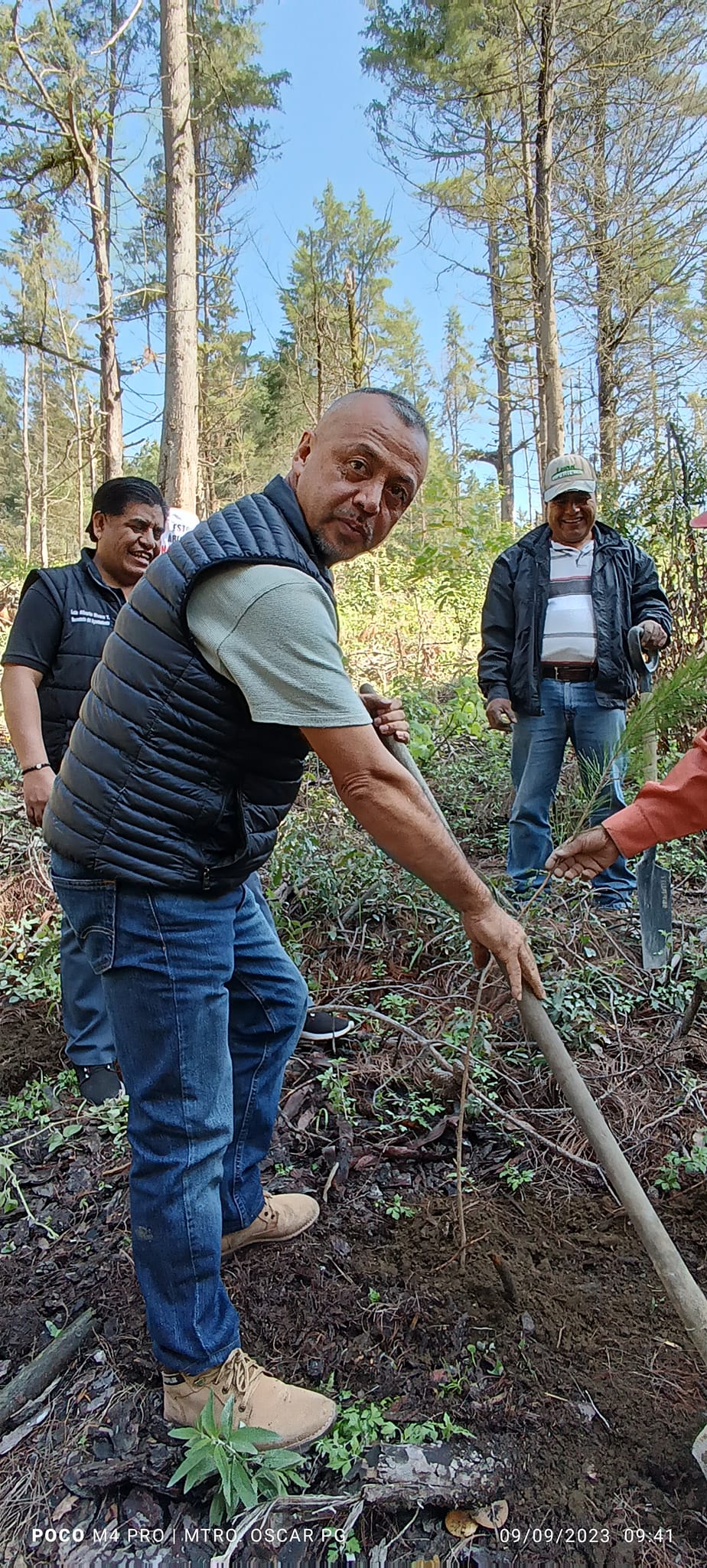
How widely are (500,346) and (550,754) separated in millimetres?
7005

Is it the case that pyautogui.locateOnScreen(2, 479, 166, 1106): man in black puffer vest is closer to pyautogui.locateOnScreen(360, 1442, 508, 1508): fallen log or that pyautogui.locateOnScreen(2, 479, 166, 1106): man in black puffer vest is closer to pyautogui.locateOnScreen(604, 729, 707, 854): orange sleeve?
pyautogui.locateOnScreen(360, 1442, 508, 1508): fallen log

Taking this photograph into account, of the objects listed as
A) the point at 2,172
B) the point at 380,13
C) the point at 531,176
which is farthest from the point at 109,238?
the point at 531,176

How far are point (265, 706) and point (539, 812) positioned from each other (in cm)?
250

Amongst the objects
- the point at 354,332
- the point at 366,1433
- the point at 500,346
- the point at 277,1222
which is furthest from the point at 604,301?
the point at 366,1433

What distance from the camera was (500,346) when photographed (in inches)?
342

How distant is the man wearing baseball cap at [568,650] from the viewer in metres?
3.43

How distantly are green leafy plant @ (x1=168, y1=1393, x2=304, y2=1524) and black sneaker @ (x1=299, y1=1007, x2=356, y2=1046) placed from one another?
1328 millimetres

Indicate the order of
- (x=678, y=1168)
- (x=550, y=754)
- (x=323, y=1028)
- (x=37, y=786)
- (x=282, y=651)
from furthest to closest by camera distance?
(x=550, y=754) → (x=323, y=1028) → (x=37, y=786) → (x=678, y=1168) → (x=282, y=651)

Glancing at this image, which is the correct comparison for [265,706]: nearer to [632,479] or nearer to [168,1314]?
[168,1314]

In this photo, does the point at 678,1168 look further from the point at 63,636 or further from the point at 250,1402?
the point at 63,636

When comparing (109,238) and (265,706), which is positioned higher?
(109,238)

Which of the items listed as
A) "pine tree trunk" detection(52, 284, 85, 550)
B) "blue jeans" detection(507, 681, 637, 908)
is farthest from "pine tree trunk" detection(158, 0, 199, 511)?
"blue jeans" detection(507, 681, 637, 908)

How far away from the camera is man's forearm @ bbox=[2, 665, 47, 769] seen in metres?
2.56

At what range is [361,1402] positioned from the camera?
1567mm
